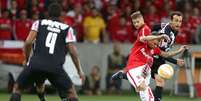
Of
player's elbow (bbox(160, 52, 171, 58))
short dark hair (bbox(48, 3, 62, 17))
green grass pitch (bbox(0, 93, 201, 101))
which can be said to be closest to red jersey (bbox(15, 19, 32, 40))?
green grass pitch (bbox(0, 93, 201, 101))

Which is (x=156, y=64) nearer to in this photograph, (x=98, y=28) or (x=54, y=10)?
(x=54, y=10)

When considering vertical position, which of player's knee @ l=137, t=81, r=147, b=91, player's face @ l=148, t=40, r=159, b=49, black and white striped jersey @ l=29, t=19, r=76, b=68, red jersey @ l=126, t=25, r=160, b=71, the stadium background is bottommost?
the stadium background

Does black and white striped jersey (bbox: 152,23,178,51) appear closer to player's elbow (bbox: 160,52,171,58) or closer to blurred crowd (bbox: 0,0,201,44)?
player's elbow (bbox: 160,52,171,58)

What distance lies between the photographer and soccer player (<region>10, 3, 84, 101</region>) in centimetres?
1119

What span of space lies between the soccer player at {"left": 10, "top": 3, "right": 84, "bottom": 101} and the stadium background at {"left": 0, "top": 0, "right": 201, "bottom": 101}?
28.9 feet

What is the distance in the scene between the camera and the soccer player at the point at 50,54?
11188 mm

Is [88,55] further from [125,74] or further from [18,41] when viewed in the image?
[125,74]

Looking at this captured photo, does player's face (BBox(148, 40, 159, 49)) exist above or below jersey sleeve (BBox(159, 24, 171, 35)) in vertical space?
above

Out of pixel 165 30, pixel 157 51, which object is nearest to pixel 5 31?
pixel 165 30

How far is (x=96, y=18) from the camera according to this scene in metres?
22.2

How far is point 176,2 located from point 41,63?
14218mm

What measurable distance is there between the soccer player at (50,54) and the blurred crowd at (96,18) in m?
9.79

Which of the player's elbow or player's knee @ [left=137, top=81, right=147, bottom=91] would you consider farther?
the player's elbow

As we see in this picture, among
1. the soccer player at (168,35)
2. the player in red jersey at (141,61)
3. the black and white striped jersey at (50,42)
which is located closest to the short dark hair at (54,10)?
the black and white striped jersey at (50,42)
